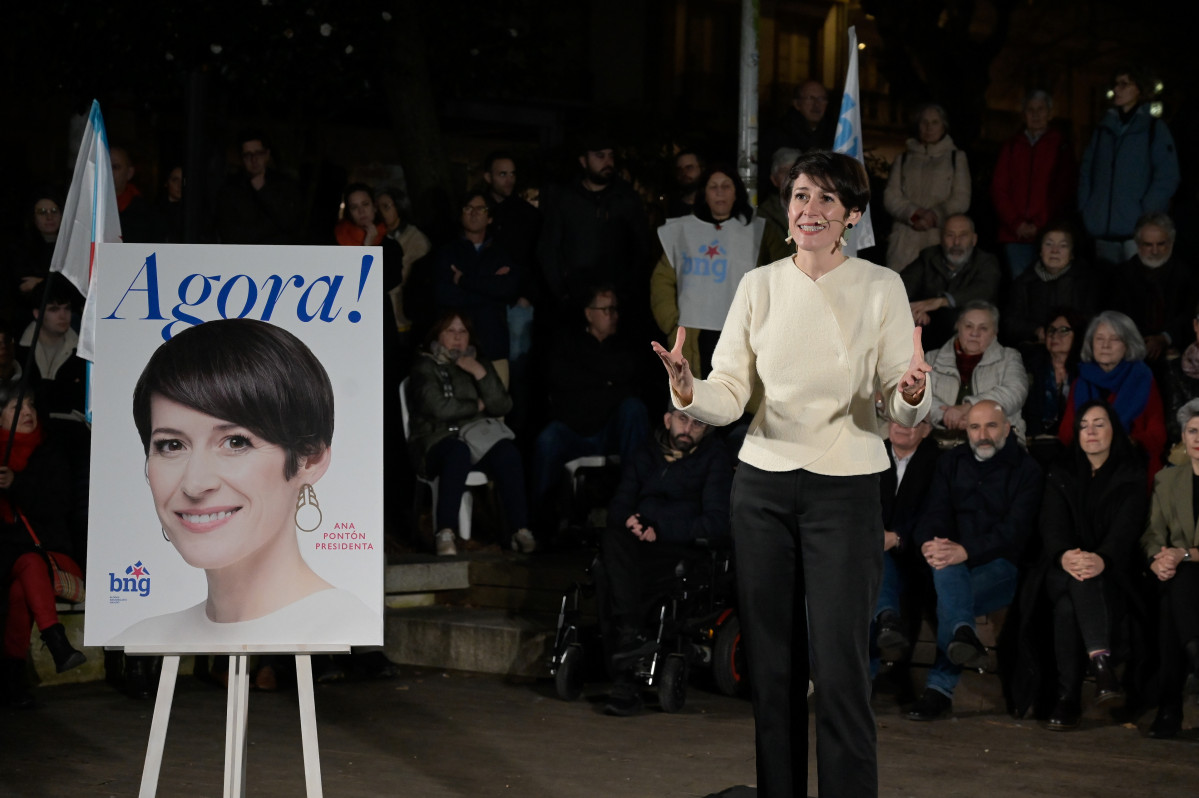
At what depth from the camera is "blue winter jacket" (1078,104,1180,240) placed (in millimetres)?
9477

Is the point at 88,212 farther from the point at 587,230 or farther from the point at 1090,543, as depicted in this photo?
the point at 1090,543

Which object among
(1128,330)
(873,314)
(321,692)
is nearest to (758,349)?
(873,314)

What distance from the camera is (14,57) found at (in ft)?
36.9

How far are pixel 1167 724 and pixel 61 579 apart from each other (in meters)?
5.14

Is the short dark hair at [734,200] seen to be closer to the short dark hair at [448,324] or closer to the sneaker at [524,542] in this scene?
the short dark hair at [448,324]

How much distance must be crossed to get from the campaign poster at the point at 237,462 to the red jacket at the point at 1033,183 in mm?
6563

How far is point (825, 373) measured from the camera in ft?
12.6

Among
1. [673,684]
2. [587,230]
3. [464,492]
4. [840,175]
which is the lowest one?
[673,684]

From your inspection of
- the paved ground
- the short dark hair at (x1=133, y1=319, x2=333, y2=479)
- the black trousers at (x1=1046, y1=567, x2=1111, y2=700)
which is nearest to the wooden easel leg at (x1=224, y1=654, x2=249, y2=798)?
the short dark hair at (x1=133, y1=319, x2=333, y2=479)

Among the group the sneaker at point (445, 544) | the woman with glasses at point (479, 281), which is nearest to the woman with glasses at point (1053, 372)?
the woman with glasses at point (479, 281)

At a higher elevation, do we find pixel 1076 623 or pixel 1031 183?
pixel 1031 183

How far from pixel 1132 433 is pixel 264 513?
5.59 metres

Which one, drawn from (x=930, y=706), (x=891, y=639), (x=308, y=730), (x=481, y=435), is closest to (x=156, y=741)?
(x=308, y=730)

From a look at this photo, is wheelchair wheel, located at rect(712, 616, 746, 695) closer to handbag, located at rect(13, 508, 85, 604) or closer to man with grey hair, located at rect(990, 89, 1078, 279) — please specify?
handbag, located at rect(13, 508, 85, 604)
